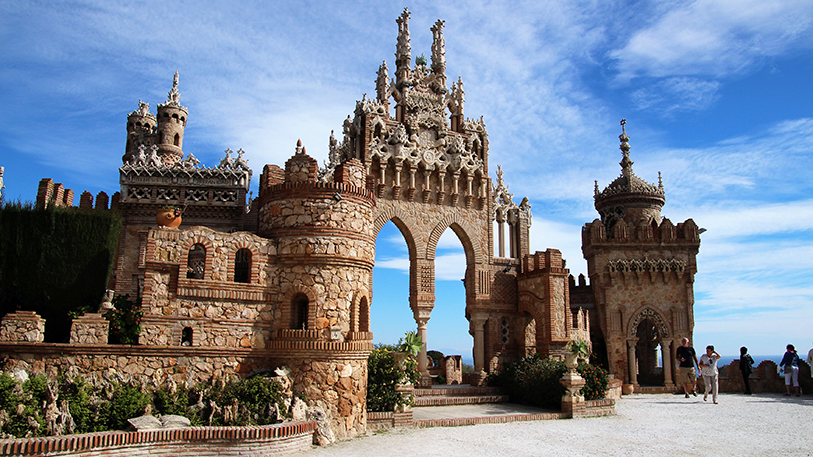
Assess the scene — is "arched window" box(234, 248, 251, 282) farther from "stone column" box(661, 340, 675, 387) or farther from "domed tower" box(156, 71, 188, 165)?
"stone column" box(661, 340, 675, 387)

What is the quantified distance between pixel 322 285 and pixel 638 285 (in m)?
15.7

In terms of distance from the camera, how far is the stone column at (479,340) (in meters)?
21.7

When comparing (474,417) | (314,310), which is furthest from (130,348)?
(474,417)

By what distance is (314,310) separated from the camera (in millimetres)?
12977

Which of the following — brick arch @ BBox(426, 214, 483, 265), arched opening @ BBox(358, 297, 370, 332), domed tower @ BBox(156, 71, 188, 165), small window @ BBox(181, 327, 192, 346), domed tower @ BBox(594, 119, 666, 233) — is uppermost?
domed tower @ BBox(156, 71, 188, 165)

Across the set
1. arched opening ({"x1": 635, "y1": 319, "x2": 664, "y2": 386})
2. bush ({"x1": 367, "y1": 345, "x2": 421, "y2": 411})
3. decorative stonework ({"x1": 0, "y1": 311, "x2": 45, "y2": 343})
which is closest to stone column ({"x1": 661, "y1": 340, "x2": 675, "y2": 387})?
arched opening ({"x1": 635, "y1": 319, "x2": 664, "y2": 386})

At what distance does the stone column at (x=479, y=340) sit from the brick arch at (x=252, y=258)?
1082 cm

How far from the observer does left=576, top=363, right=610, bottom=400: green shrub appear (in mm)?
17453

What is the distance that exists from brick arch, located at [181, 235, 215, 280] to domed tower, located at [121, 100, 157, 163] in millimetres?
17715

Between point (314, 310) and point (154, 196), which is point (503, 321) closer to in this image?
point (314, 310)

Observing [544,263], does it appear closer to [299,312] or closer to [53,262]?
[299,312]

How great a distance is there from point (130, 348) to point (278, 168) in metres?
5.17

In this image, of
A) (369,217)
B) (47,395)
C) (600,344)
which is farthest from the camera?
(600,344)

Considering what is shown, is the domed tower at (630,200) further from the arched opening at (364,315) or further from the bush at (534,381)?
the arched opening at (364,315)
